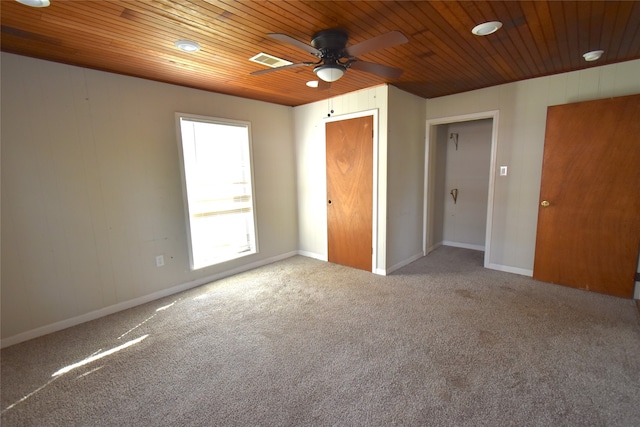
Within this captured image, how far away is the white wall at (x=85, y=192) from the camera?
241cm

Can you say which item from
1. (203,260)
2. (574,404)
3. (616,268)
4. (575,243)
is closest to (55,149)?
(203,260)

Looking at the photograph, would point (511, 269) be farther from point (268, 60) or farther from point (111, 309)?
point (111, 309)

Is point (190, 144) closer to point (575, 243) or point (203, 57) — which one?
point (203, 57)

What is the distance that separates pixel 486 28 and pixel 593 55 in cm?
148

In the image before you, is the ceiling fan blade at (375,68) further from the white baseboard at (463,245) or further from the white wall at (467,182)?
the white baseboard at (463,245)

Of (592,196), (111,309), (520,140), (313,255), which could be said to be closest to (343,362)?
(111,309)

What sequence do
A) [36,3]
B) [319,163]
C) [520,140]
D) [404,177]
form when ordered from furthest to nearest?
[319,163] → [404,177] → [520,140] → [36,3]

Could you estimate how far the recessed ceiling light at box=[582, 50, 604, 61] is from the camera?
103 inches

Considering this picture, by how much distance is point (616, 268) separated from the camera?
3.02 meters

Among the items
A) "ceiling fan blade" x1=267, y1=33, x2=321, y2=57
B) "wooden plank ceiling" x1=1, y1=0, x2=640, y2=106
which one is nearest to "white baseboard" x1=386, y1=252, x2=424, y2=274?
"wooden plank ceiling" x1=1, y1=0, x2=640, y2=106

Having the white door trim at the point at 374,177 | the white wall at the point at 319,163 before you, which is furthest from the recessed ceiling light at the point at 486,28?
the white door trim at the point at 374,177

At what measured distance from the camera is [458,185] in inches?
203

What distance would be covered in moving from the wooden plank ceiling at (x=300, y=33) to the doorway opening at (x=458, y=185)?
1.70 meters

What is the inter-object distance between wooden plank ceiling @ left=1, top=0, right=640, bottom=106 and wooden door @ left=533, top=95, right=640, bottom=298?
60 cm
